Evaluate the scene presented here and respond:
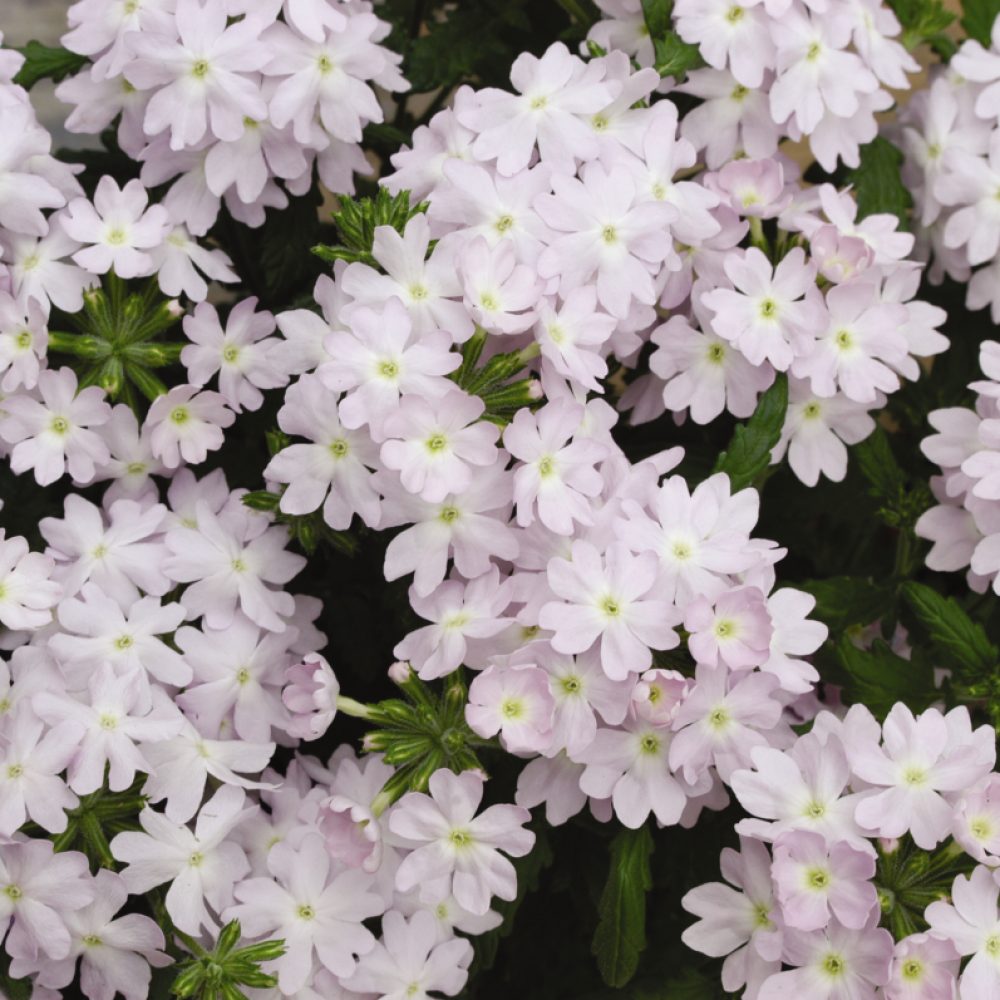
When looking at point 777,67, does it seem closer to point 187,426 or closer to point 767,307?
point 767,307

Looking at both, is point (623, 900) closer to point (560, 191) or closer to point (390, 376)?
point (390, 376)

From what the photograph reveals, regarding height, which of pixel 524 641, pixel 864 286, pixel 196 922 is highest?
pixel 864 286

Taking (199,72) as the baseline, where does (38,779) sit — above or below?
below

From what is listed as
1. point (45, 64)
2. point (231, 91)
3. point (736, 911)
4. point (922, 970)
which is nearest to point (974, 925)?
point (922, 970)

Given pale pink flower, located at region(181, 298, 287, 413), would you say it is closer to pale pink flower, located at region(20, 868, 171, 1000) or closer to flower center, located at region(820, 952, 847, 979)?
pale pink flower, located at region(20, 868, 171, 1000)

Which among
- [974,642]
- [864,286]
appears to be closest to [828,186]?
[864,286]

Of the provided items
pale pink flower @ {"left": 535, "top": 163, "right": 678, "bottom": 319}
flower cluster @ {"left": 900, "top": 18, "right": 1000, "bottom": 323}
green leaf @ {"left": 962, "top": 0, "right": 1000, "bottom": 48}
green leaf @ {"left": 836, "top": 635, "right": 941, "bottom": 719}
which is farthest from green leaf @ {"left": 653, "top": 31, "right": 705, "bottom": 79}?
green leaf @ {"left": 836, "top": 635, "right": 941, "bottom": 719}
